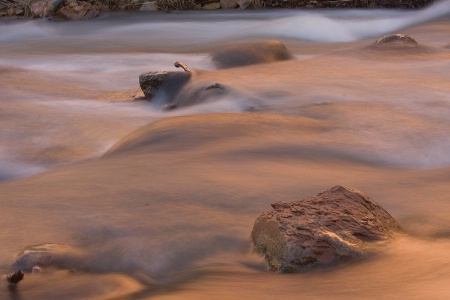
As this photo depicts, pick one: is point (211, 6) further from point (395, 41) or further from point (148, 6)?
point (395, 41)

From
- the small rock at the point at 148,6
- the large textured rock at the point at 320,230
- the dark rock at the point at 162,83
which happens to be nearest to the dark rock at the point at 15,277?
the large textured rock at the point at 320,230

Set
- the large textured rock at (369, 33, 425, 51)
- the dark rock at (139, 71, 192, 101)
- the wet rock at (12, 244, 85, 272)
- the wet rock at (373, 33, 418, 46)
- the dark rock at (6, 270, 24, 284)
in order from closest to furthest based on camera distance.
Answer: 1. the dark rock at (6, 270, 24, 284)
2. the wet rock at (12, 244, 85, 272)
3. the dark rock at (139, 71, 192, 101)
4. the large textured rock at (369, 33, 425, 51)
5. the wet rock at (373, 33, 418, 46)

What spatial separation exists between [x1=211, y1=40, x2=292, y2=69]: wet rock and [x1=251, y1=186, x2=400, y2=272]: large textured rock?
12.3 ft

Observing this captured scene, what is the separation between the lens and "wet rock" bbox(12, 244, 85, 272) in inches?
92.0

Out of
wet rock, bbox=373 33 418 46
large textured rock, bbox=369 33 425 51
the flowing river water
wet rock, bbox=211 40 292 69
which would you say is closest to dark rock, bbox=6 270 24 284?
the flowing river water

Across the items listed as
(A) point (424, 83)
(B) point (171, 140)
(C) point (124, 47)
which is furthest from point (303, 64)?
(C) point (124, 47)

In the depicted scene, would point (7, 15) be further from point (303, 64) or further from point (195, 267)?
point (195, 267)

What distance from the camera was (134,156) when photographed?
11.7 feet

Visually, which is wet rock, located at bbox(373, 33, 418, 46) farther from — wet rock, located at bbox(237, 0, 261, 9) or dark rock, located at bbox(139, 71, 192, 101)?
wet rock, located at bbox(237, 0, 261, 9)

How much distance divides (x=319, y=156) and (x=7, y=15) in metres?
8.19

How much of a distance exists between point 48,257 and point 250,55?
4078 mm

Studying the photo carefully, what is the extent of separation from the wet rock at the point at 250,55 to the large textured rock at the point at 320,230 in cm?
376

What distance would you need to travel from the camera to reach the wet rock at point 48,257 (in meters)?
2.34

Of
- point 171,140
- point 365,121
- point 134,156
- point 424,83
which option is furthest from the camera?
point 424,83
